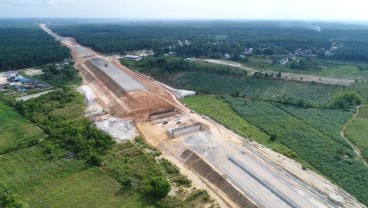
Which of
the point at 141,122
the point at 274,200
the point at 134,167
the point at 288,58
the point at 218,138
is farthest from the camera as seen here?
the point at 288,58

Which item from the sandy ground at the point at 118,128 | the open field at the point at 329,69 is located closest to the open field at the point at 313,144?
the sandy ground at the point at 118,128

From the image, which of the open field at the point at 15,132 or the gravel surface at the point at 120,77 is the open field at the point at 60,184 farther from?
the gravel surface at the point at 120,77

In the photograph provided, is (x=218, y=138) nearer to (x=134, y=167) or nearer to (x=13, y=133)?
(x=134, y=167)

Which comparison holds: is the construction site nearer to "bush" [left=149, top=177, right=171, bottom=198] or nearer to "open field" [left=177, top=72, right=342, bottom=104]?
"bush" [left=149, top=177, right=171, bottom=198]

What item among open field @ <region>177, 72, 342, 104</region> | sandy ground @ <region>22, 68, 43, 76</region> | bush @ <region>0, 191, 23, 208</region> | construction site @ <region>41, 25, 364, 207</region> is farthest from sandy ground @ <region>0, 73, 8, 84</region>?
bush @ <region>0, 191, 23, 208</region>

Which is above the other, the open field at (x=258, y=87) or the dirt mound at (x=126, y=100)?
the dirt mound at (x=126, y=100)

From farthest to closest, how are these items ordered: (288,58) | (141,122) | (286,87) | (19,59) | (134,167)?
(288,58) < (19,59) < (286,87) < (141,122) < (134,167)

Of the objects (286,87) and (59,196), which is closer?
(59,196)

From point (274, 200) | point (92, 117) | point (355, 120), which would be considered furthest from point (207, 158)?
point (355, 120)

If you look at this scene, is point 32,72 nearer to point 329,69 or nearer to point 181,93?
point 181,93
